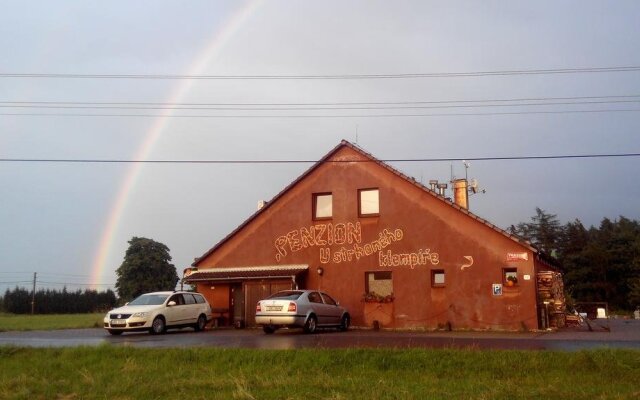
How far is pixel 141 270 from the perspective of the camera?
64.6 m

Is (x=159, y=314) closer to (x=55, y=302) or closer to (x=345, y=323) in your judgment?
(x=345, y=323)

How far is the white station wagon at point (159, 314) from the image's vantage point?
827 inches

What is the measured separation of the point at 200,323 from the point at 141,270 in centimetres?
4314

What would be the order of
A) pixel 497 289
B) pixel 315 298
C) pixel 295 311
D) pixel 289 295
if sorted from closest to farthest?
pixel 295 311 < pixel 289 295 < pixel 315 298 < pixel 497 289

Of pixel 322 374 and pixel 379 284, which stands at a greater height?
pixel 379 284

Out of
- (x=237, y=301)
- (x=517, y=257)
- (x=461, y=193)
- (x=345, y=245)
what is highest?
(x=461, y=193)

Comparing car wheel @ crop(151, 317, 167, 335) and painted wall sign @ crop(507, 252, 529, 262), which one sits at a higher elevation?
painted wall sign @ crop(507, 252, 529, 262)

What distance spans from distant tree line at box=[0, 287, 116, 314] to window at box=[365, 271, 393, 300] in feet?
171

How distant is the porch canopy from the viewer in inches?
1004

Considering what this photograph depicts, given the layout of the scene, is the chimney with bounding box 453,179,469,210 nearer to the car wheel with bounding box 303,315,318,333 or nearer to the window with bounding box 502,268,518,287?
the window with bounding box 502,268,518,287

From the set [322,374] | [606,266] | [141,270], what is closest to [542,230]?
[606,266]

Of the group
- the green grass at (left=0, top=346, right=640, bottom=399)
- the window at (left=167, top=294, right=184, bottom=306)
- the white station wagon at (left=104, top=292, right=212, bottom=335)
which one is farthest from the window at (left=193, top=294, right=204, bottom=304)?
the green grass at (left=0, top=346, right=640, bottom=399)

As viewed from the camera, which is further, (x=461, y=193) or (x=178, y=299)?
(x=461, y=193)

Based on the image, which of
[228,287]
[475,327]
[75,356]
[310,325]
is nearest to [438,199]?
[475,327]
